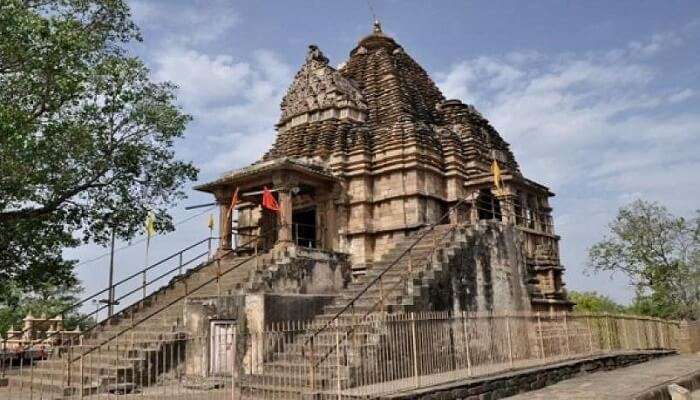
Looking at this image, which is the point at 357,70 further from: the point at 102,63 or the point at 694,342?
the point at 694,342

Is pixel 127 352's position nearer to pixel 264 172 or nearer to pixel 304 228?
pixel 264 172

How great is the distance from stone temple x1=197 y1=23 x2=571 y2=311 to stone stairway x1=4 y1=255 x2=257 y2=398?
7.83 feet

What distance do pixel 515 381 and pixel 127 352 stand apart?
28.8 feet

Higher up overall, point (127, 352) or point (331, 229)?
point (331, 229)

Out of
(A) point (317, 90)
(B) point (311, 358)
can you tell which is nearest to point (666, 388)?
(B) point (311, 358)

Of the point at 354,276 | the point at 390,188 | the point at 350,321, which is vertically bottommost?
the point at 350,321

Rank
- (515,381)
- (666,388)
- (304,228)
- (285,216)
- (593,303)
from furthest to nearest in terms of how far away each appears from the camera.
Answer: (593,303), (304,228), (285,216), (515,381), (666,388)

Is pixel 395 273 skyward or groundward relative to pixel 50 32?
groundward

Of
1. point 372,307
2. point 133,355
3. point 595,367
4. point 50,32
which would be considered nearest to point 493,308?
point 595,367

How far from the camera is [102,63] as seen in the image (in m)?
14.4

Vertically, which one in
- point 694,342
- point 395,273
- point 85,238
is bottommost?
point 694,342

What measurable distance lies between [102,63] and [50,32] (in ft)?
5.64

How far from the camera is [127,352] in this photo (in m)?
13.5

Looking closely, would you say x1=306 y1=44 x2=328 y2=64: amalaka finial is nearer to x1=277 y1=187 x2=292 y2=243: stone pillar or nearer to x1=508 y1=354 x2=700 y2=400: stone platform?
x1=277 y1=187 x2=292 y2=243: stone pillar
